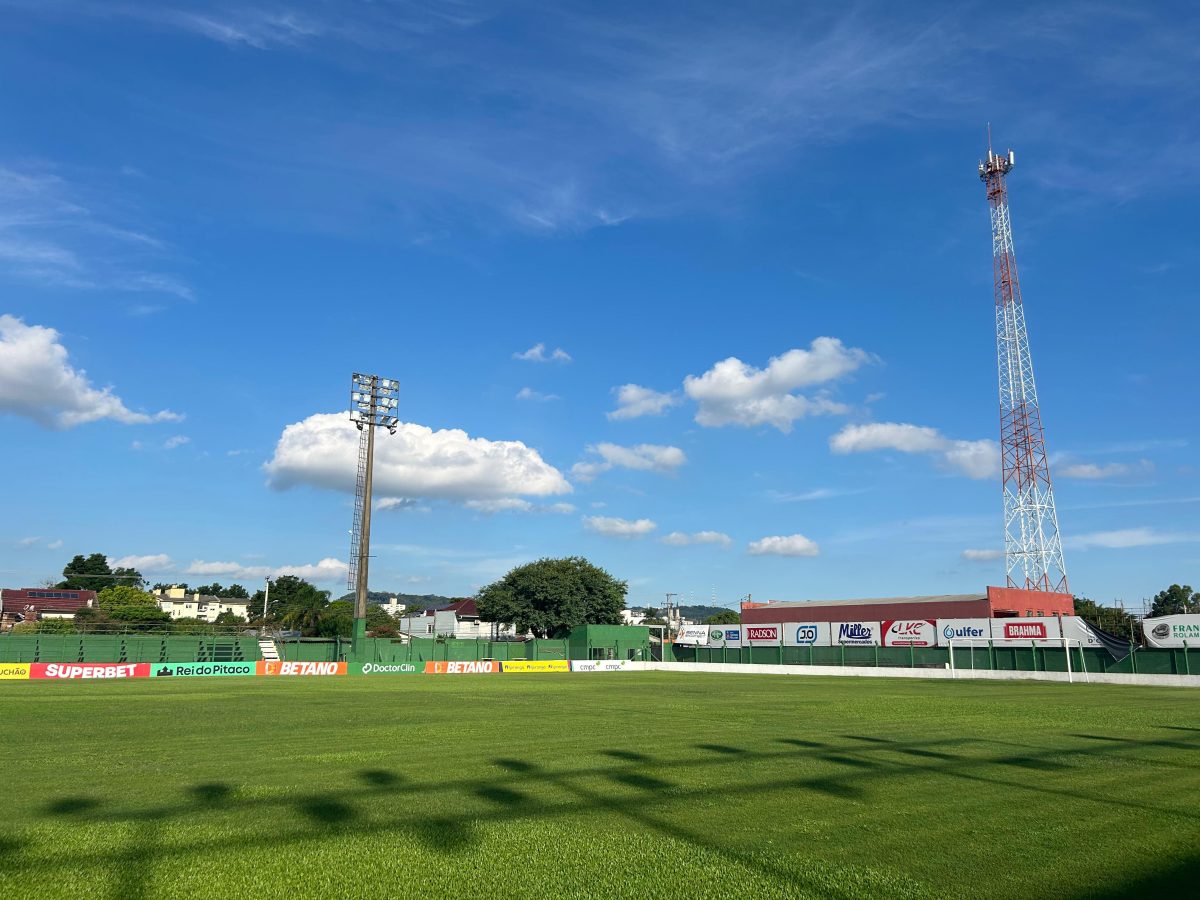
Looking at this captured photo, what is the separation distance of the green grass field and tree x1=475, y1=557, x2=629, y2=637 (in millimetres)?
86471

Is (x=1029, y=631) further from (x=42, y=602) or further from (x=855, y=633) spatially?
(x=42, y=602)

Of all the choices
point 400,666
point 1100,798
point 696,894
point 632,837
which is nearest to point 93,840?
point 632,837

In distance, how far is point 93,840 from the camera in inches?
371

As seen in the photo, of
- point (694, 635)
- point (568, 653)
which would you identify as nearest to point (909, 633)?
point (694, 635)

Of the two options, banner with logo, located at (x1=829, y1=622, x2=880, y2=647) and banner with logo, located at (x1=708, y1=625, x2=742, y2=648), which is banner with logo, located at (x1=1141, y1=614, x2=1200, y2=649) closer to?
banner with logo, located at (x1=829, y1=622, x2=880, y2=647)

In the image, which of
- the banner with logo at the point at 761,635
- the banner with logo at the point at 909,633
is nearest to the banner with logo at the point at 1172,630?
the banner with logo at the point at 909,633

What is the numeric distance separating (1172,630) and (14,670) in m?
72.2

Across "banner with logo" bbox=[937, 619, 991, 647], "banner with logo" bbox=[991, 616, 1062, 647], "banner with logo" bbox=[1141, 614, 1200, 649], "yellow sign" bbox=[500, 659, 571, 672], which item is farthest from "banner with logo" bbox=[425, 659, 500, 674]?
"banner with logo" bbox=[1141, 614, 1200, 649]

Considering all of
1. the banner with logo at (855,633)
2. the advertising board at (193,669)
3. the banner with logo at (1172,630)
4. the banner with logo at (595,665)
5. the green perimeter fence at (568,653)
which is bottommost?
the banner with logo at (595,665)

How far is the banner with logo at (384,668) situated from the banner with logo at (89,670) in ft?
50.1

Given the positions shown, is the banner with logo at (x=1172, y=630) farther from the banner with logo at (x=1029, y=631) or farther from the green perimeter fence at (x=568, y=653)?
the banner with logo at (x=1029, y=631)

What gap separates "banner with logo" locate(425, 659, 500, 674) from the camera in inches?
2867

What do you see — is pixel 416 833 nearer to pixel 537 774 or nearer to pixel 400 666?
pixel 537 774

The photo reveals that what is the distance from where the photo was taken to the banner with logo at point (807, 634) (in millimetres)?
77188
